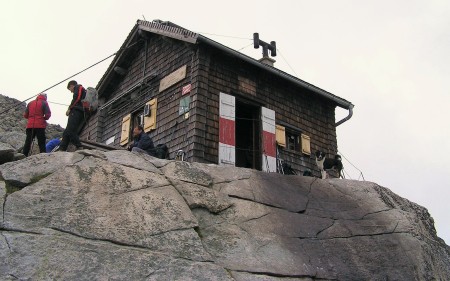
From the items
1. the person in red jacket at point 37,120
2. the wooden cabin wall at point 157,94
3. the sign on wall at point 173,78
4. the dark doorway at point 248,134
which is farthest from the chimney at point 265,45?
the person in red jacket at point 37,120

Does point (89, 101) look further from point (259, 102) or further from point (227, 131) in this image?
point (259, 102)

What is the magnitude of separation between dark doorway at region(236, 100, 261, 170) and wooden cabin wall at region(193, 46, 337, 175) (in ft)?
1.49

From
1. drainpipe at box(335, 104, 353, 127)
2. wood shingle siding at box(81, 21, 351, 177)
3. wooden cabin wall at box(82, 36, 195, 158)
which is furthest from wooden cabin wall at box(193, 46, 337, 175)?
wooden cabin wall at box(82, 36, 195, 158)

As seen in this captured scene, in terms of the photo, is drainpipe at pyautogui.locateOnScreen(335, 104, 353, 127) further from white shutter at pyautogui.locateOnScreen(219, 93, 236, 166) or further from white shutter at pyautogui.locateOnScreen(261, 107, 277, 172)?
white shutter at pyautogui.locateOnScreen(219, 93, 236, 166)

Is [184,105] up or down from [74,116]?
up

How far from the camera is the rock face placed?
6.42m

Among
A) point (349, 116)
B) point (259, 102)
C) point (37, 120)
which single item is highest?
point (349, 116)

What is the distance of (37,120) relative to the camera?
387 inches

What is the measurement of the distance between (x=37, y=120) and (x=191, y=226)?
13.8 ft

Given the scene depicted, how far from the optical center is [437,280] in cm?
830

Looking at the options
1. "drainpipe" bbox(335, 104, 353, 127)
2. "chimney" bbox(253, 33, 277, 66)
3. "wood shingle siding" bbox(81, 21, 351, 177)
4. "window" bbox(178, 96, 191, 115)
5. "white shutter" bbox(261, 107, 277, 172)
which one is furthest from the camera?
"chimney" bbox(253, 33, 277, 66)

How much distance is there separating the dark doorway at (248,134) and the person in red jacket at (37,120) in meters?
6.07

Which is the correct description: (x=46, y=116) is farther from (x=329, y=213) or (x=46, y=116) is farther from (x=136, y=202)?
(x=329, y=213)

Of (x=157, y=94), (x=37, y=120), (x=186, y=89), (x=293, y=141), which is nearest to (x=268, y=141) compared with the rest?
(x=293, y=141)
